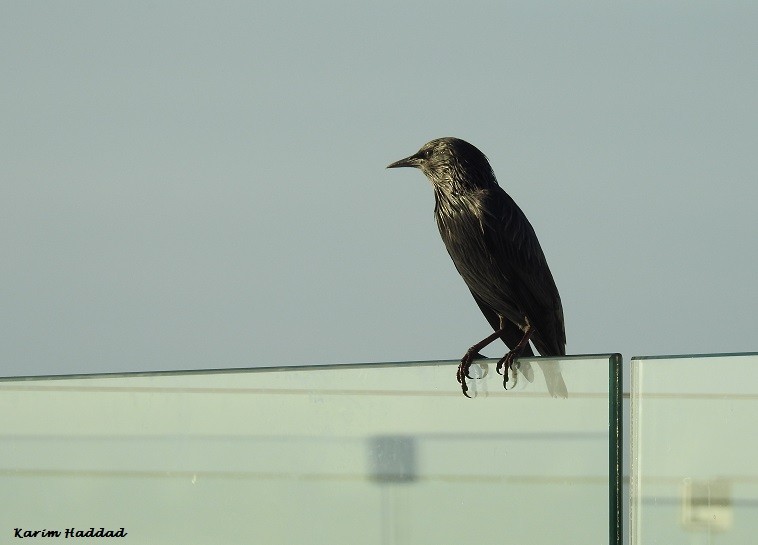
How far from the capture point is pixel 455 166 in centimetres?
497

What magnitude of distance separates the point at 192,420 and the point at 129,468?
0.70 ft

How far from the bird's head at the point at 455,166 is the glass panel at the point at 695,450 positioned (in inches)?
108

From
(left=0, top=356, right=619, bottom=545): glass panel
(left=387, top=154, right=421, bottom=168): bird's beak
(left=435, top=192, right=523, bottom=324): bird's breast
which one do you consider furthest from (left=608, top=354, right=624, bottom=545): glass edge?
(left=387, top=154, right=421, bottom=168): bird's beak

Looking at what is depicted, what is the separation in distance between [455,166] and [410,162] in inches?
14.3

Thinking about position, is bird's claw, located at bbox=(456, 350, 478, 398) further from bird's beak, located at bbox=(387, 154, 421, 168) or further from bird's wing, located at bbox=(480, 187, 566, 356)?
bird's beak, located at bbox=(387, 154, 421, 168)

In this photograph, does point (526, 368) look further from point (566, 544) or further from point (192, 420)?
point (192, 420)

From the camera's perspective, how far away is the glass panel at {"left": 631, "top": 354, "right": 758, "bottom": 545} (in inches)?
81.7

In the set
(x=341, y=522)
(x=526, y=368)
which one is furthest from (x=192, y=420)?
(x=526, y=368)

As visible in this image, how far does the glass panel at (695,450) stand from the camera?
2.08m

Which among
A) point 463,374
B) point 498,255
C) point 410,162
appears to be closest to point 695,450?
point 463,374

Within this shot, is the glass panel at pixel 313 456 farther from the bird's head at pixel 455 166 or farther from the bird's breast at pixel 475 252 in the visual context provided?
the bird's head at pixel 455 166

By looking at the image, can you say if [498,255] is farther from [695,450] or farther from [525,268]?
[695,450]

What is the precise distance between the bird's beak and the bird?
0.28 m

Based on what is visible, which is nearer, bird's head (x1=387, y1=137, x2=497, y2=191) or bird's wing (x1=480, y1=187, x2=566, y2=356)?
bird's wing (x1=480, y1=187, x2=566, y2=356)
